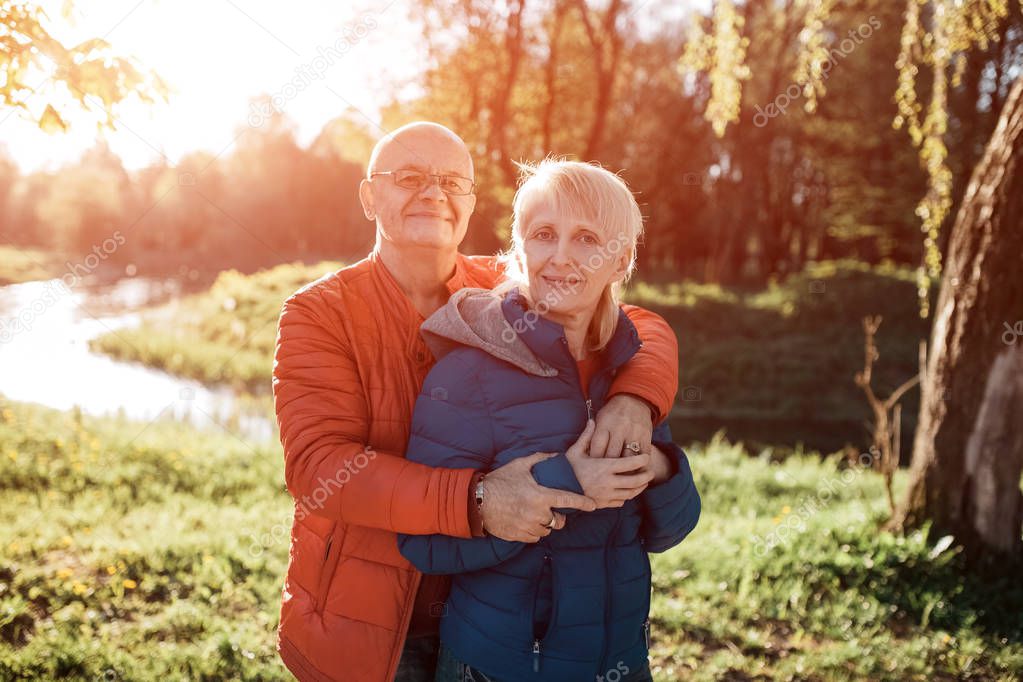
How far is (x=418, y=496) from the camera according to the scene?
74.9 inches

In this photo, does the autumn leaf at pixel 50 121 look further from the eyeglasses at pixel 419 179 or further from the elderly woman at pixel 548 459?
the elderly woman at pixel 548 459

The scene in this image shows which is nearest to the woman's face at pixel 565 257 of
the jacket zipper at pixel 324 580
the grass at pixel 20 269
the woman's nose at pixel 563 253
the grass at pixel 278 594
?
the woman's nose at pixel 563 253

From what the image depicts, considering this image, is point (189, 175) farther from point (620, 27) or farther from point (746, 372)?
point (620, 27)

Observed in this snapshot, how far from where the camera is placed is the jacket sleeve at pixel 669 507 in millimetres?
2041

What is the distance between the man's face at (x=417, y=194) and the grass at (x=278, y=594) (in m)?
2.30

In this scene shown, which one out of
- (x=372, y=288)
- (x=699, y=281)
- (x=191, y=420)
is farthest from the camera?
(x=699, y=281)

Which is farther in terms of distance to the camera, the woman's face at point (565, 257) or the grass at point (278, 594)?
the grass at point (278, 594)

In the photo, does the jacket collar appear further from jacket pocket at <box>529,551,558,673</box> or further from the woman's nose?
jacket pocket at <box>529,551,558,673</box>

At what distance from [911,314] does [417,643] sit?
18801 mm

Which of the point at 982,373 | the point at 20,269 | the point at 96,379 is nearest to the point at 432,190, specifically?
the point at 982,373

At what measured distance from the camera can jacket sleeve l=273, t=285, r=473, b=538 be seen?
6.24ft

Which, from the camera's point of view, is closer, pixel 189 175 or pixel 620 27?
pixel 189 175

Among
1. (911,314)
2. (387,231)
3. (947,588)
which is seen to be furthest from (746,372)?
(387,231)

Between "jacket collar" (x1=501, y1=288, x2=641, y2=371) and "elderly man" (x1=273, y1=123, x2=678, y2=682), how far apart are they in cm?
7
